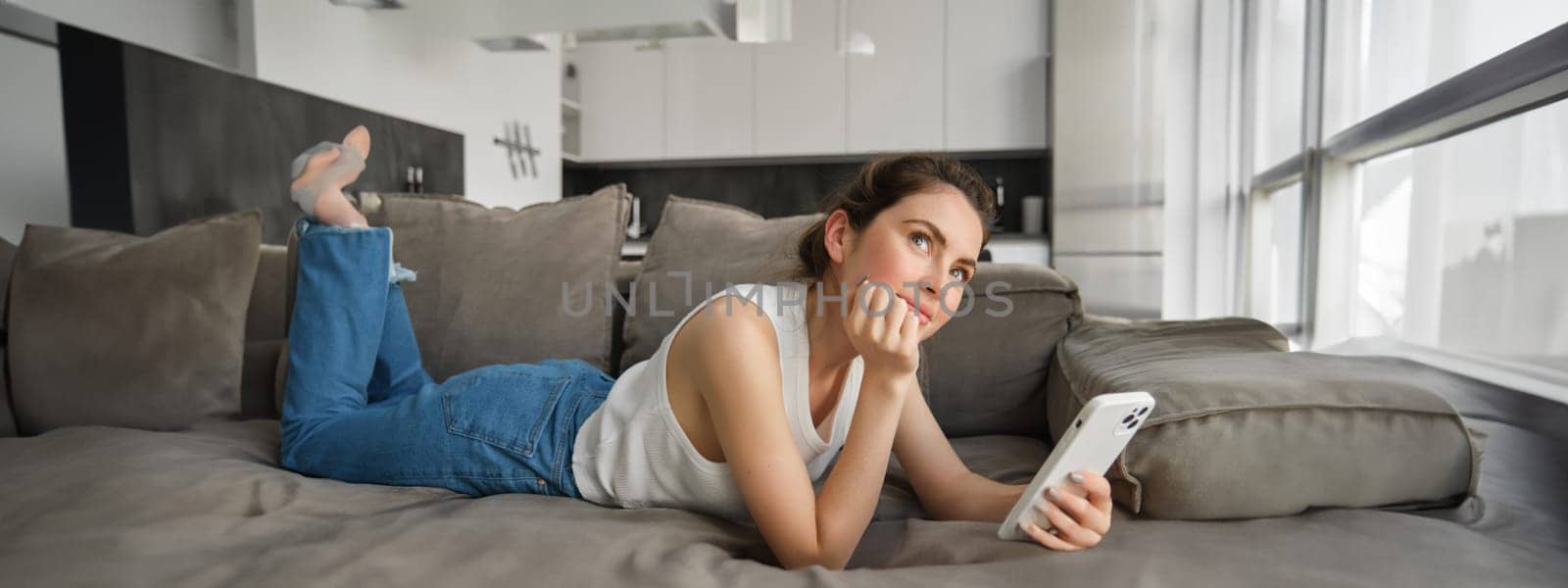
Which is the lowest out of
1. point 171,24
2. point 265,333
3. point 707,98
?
point 265,333

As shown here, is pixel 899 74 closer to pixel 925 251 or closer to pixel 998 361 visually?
pixel 998 361

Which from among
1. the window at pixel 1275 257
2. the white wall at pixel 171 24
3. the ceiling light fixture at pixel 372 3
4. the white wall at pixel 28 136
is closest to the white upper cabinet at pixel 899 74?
the window at pixel 1275 257

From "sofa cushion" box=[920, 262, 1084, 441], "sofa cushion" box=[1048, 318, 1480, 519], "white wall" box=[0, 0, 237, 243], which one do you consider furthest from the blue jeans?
"white wall" box=[0, 0, 237, 243]

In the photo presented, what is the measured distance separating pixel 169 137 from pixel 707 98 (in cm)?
296

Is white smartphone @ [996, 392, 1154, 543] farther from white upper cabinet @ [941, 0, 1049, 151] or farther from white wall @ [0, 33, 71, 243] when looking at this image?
white upper cabinet @ [941, 0, 1049, 151]

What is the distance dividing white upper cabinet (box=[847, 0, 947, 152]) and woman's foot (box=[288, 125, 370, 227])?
3.49 m

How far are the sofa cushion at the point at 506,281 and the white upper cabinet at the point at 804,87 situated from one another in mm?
3160

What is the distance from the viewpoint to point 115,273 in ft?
5.08

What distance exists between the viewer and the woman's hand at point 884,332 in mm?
826

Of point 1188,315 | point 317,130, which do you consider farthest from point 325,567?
point 1188,315

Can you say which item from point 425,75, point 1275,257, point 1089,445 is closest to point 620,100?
point 425,75

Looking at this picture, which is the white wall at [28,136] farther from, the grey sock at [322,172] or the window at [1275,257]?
the window at [1275,257]

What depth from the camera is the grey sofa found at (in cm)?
75

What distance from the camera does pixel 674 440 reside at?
39.9 inches
